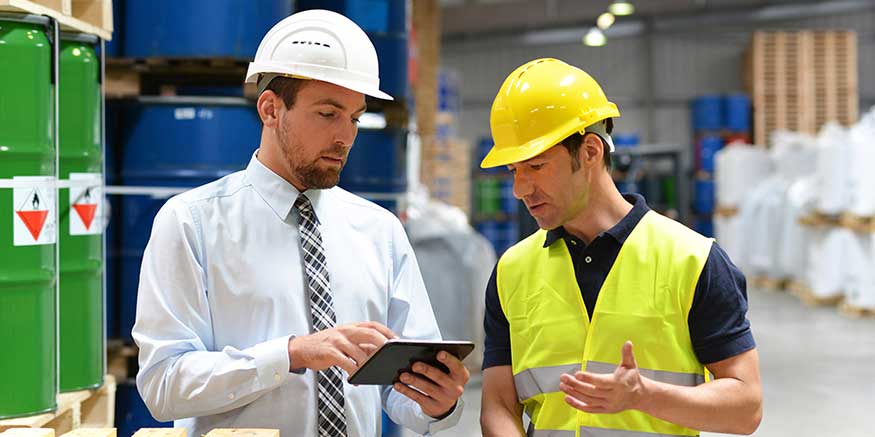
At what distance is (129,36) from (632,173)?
7.33 m

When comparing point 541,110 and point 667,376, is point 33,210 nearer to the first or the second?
point 541,110

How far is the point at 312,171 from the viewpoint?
7.91 ft

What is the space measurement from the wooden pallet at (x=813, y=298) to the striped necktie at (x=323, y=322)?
1163 centimetres

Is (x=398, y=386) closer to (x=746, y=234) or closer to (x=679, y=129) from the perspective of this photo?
(x=746, y=234)

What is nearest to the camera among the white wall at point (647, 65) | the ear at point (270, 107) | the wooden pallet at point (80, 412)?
the ear at point (270, 107)

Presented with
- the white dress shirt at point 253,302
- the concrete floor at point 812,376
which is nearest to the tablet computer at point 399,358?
the white dress shirt at point 253,302

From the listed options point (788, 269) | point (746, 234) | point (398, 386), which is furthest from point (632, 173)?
point (398, 386)

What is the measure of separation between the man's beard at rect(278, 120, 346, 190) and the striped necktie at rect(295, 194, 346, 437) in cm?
13

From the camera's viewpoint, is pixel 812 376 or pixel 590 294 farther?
pixel 812 376

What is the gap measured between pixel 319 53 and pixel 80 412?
73.6 inches

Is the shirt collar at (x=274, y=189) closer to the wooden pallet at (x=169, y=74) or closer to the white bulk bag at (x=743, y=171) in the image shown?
the wooden pallet at (x=169, y=74)

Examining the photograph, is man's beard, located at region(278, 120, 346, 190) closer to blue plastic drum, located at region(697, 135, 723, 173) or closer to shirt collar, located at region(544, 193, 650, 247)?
shirt collar, located at region(544, 193, 650, 247)

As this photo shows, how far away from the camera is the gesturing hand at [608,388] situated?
194cm

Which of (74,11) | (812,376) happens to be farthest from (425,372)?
(812,376)
